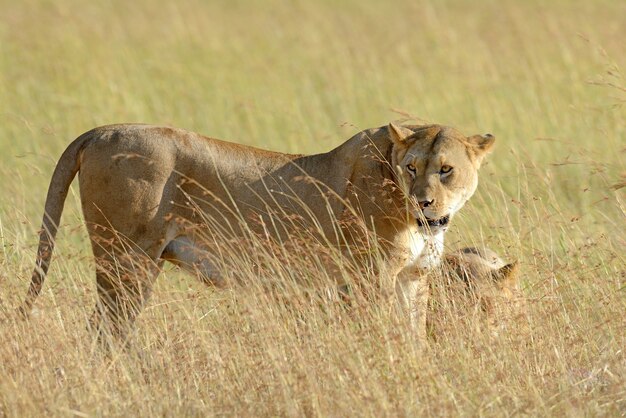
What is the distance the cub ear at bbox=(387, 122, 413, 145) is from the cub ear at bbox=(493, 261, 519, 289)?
0.83m

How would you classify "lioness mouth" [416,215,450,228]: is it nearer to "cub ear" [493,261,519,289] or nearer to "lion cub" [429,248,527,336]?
"lion cub" [429,248,527,336]

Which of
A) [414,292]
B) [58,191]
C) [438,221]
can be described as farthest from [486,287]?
[58,191]

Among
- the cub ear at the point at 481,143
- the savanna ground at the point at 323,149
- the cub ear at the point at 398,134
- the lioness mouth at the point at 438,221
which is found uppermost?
the cub ear at the point at 398,134

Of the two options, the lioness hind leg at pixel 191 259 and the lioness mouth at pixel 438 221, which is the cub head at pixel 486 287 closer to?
the lioness mouth at pixel 438 221

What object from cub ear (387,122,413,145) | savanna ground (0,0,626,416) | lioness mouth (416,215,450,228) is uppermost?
cub ear (387,122,413,145)

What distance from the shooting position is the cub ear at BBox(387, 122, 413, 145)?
614 centimetres

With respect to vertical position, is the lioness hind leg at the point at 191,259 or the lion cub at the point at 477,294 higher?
the lioness hind leg at the point at 191,259

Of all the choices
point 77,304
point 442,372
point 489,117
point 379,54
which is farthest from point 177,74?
point 442,372

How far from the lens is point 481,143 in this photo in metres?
6.34

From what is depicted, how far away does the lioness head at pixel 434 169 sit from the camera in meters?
5.92

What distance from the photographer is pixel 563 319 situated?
5719 mm

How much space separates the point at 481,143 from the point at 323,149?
14.9 feet

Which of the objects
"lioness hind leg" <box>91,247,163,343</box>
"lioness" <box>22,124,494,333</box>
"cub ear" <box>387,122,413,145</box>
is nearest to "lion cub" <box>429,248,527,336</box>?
"lioness" <box>22,124,494,333</box>

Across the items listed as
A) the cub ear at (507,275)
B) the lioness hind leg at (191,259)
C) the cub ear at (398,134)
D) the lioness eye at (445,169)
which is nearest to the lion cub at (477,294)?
the cub ear at (507,275)
